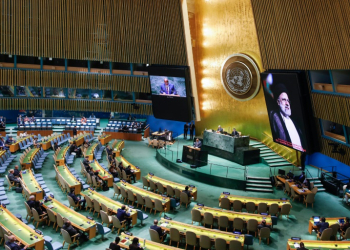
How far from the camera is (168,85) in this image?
22.5m

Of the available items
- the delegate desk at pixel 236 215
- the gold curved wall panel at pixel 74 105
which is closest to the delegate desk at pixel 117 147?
the gold curved wall panel at pixel 74 105

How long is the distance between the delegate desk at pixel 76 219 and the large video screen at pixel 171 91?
11.1 meters

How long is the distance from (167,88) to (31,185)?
34.0 feet

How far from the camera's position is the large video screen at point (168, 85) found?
22000 millimetres

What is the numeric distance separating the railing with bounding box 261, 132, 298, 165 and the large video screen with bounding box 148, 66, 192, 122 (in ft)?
15.2

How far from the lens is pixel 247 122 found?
2227 centimetres

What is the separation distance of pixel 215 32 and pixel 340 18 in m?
11.4

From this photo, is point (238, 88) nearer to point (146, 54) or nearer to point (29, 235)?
point (146, 54)

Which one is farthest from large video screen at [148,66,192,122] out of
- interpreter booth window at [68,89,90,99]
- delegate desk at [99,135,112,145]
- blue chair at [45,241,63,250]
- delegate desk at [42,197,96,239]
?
blue chair at [45,241,63,250]

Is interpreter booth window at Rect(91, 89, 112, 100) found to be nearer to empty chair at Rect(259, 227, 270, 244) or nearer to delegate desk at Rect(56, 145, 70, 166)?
delegate desk at Rect(56, 145, 70, 166)

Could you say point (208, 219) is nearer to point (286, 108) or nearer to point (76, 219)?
point (76, 219)

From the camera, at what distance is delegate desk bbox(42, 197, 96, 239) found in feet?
38.1

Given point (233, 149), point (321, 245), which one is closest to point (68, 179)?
point (233, 149)

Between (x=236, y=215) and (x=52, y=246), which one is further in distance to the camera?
(x=236, y=215)
